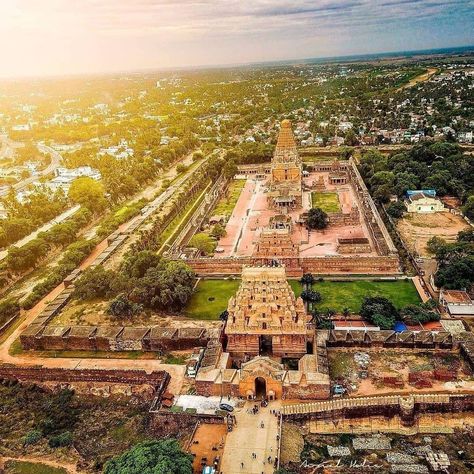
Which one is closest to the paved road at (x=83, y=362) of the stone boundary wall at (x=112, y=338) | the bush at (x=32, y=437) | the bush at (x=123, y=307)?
the stone boundary wall at (x=112, y=338)

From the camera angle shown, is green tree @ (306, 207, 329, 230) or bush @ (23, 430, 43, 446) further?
green tree @ (306, 207, 329, 230)

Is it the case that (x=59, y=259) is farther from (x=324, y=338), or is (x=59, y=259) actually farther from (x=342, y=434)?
(x=342, y=434)

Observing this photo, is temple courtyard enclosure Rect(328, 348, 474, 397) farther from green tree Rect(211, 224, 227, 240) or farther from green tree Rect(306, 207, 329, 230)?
green tree Rect(211, 224, 227, 240)

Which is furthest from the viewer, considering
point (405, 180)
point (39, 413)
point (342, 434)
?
point (405, 180)

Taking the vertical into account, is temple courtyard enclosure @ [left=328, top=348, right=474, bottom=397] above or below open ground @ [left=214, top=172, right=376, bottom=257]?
above

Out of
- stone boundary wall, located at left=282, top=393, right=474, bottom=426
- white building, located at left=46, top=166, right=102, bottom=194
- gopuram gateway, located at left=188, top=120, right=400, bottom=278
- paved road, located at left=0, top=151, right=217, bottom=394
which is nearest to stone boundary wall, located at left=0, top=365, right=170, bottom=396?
paved road, located at left=0, top=151, right=217, bottom=394

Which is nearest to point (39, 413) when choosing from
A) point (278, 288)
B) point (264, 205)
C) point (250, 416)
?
point (250, 416)
